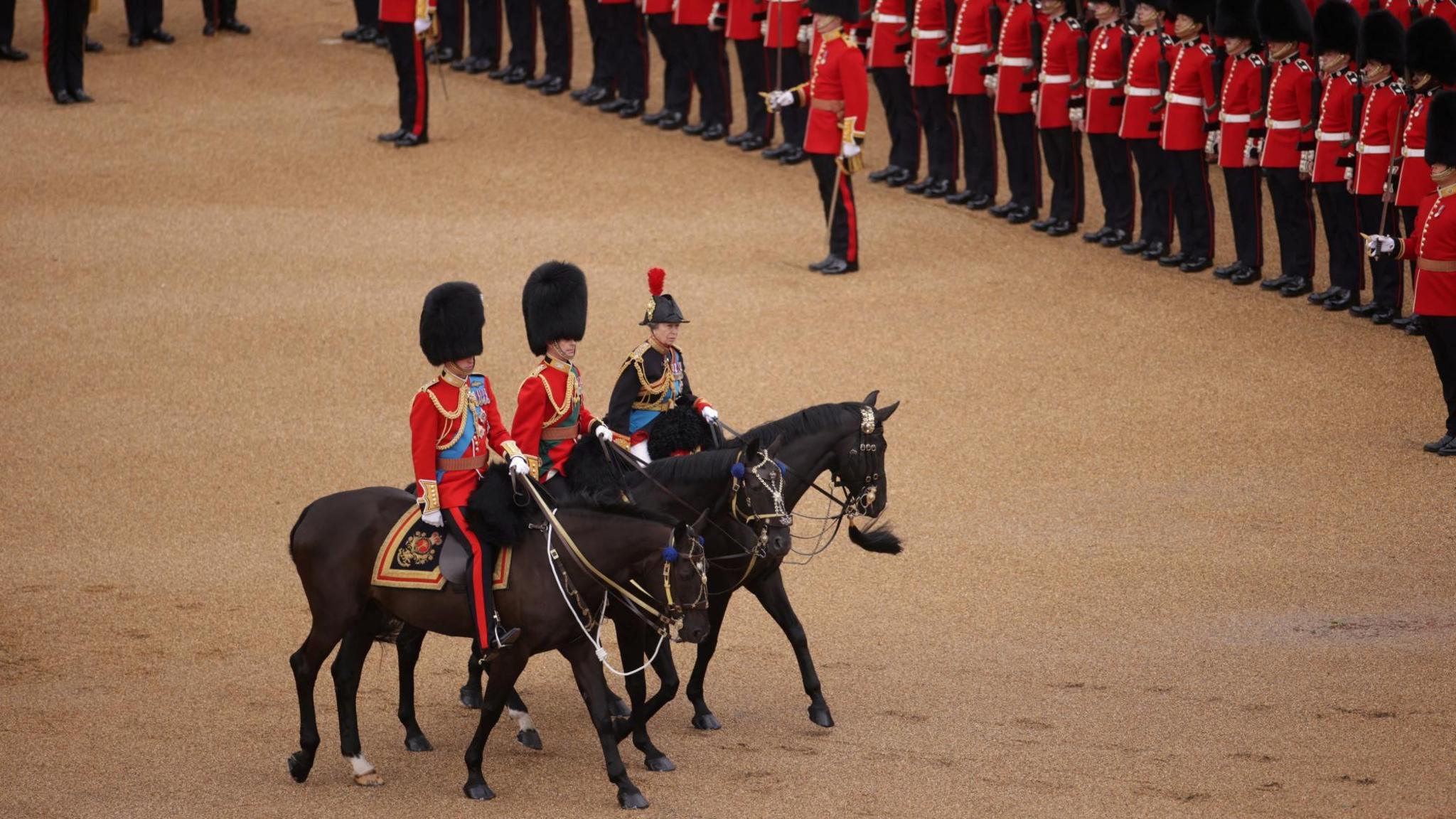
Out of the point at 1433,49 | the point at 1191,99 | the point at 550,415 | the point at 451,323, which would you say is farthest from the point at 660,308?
the point at 1191,99

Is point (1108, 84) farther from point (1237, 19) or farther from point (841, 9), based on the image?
point (841, 9)

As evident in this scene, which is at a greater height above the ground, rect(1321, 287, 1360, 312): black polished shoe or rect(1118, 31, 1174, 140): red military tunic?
rect(1118, 31, 1174, 140): red military tunic

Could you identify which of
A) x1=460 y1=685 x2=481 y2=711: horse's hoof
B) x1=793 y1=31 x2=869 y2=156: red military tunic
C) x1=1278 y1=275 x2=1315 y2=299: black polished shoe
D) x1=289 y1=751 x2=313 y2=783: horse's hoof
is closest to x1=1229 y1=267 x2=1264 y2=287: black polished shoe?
x1=1278 y1=275 x2=1315 y2=299: black polished shoe

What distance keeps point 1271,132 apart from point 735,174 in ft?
14.4

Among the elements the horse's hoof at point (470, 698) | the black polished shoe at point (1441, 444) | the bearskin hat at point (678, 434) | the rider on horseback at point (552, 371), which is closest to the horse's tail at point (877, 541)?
the bearskin hat at point (678, 434)

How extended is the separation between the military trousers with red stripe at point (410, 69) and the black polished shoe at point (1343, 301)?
7.22m

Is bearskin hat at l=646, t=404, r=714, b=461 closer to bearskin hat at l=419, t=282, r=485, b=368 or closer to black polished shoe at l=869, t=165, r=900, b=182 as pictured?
bearskin hat at l=419, t=282, r=485, b=368

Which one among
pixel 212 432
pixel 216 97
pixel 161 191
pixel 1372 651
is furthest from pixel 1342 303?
pixel 216 97

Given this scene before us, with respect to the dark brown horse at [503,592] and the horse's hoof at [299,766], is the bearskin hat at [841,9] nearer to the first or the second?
the dark brown horse at [503,592]

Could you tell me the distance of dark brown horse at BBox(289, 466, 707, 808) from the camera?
5945mm

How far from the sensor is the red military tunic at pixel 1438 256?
8992 mm

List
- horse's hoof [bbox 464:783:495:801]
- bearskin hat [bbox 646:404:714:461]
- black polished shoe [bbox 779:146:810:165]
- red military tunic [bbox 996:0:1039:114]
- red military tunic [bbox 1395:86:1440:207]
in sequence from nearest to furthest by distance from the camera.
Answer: horse's hoof [bbox 464:783:495:801]
bearskin hat [bbox 646:404:714:461]
red military tunic [bbox 1395:86:1440:207]
red military tunic [bbox 996:0:1039:114]
black polished shoe [bbox 779:146:810:165]

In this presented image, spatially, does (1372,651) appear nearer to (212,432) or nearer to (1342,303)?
(1342,303)

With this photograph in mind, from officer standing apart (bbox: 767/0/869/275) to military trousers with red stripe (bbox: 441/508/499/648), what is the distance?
20.9ft
